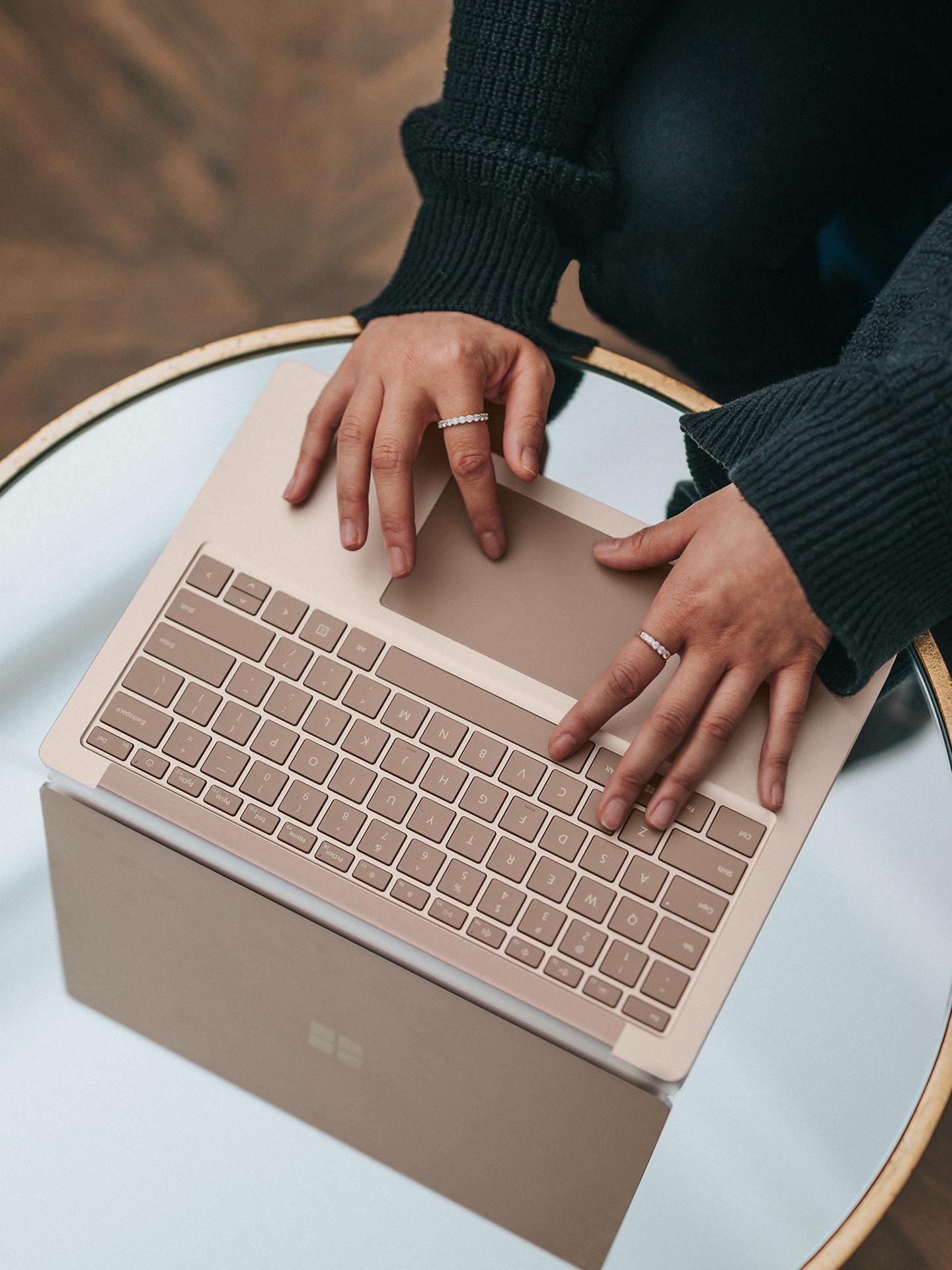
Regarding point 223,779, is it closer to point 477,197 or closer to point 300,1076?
point 300,1076

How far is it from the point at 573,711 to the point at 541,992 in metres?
0.16

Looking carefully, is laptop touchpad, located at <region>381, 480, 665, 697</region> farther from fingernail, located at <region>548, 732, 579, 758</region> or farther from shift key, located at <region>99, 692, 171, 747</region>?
shift key, located at <region>99, 692, 171, 747</region>

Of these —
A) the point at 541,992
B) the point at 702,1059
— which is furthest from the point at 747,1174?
the point at 541,992

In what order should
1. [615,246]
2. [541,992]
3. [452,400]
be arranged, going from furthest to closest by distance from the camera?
1. [615,246]
2. [452,400]
3. [541,992]

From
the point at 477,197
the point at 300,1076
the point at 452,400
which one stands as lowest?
the point at 300,1076

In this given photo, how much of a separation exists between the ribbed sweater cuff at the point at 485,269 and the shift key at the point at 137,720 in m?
0.33

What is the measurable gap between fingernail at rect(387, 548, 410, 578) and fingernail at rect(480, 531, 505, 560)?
0.17 feet

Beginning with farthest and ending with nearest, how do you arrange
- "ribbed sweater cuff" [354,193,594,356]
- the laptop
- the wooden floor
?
the wooden floor
"ribbed sweater cuff" [354,193,594,356]
the laptop

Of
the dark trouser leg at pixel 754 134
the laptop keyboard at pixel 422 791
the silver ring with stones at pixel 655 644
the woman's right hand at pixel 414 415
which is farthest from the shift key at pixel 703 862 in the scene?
the dark trouser leg at pixel 754 134

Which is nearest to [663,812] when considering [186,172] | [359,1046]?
[359,1046]

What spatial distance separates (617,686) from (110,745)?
306 mm

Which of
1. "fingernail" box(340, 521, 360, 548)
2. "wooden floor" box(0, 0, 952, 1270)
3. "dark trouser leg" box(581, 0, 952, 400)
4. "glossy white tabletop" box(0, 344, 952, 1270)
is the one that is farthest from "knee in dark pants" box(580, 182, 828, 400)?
"wooden floor" box(0, 0, 952, 1270)

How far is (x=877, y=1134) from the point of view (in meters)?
0.64

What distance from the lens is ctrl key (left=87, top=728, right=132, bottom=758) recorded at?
0.62m
